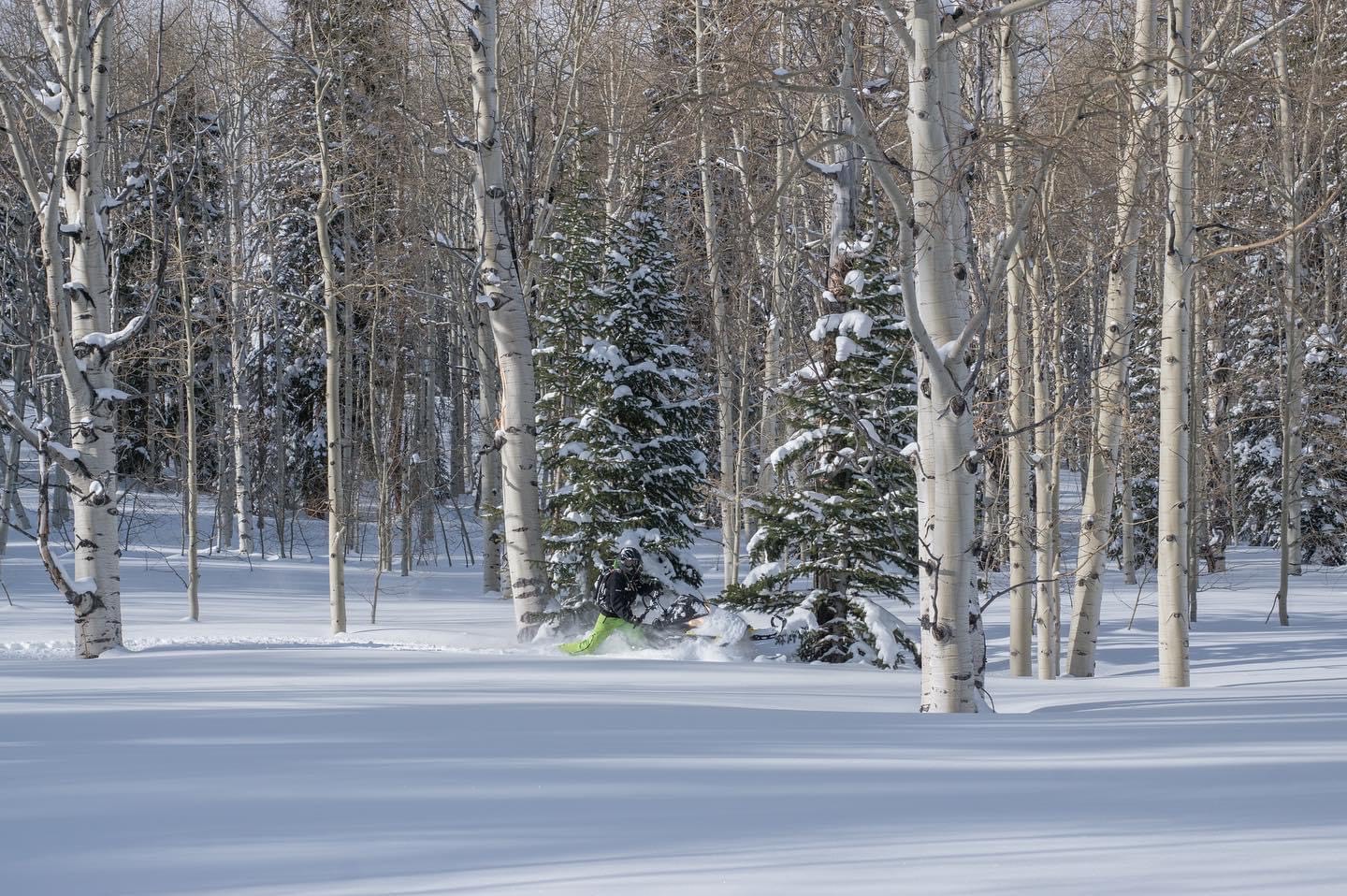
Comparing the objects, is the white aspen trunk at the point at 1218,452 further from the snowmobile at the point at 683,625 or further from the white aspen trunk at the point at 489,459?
the snowmobile at the point at 683,625

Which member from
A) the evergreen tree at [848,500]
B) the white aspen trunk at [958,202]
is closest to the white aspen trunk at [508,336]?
the evergreen tree at [848,500]

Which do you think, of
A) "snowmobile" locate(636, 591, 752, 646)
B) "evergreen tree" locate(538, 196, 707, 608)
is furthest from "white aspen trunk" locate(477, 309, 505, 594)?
"snowmobile" locate(636, 591, 752, 646)

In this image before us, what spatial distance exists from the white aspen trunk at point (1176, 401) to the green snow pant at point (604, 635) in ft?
16.1

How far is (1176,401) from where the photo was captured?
11.0 meters

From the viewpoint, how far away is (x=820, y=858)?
11.1 ft

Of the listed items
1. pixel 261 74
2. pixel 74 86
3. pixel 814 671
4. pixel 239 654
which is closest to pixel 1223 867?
pixel 814 671

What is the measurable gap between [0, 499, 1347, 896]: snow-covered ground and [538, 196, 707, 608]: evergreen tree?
329 inches

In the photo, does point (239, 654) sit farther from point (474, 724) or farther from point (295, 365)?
point (295, 365)

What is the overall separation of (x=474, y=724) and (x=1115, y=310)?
Result: 9496 millimetres

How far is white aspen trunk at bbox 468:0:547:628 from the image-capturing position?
1280cm

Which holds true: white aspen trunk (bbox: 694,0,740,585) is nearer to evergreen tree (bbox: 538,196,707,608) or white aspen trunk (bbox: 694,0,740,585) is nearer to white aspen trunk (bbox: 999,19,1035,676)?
evergreen tree (bbox: 538,196,707,608)

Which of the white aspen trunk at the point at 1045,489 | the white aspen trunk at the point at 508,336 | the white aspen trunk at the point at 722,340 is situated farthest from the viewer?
the white aspen trunk at the point at 722,340

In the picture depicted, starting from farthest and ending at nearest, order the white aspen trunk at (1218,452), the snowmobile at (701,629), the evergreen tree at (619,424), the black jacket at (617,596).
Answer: the white aspen trunk at (1218,452) < the evergreen tree at (619,424) < the snowmobile at (701,629) < the black jacket at (617,596)

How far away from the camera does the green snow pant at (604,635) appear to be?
40.1 ft
